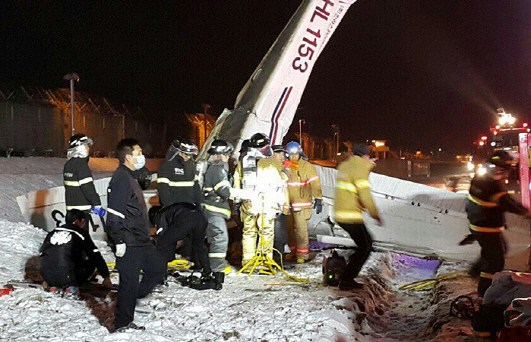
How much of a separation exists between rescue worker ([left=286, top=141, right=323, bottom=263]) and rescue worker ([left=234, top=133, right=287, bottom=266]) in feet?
2.60

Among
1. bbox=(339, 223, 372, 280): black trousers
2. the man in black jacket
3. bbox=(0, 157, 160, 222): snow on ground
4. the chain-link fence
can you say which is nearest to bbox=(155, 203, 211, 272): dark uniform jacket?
the man in black jacket

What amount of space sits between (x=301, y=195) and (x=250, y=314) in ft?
10.8

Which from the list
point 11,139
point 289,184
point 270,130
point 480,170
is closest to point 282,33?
point 270,130

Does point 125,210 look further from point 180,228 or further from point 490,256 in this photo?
point 490,256

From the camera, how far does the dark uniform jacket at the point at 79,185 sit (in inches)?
273

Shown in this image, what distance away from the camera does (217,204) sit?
7277mm

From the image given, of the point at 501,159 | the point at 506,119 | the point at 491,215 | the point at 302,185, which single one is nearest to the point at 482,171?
the point at 501,159

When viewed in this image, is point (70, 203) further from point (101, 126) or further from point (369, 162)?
point (101, 126)

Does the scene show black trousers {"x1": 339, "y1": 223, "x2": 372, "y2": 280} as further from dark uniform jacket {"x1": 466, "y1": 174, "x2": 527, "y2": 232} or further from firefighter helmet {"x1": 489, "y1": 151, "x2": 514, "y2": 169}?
firefighter helmet {"x1": 489, "y1": 151, "x2": 514, "y2": 169}

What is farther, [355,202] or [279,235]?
[279,235]

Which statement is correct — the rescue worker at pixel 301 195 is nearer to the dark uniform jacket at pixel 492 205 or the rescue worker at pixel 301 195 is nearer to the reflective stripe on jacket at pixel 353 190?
the reflective stripe on jacket at pixel 353 190

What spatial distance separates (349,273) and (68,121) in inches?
942

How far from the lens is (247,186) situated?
7.25 meters

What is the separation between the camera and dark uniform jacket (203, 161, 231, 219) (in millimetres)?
7156
